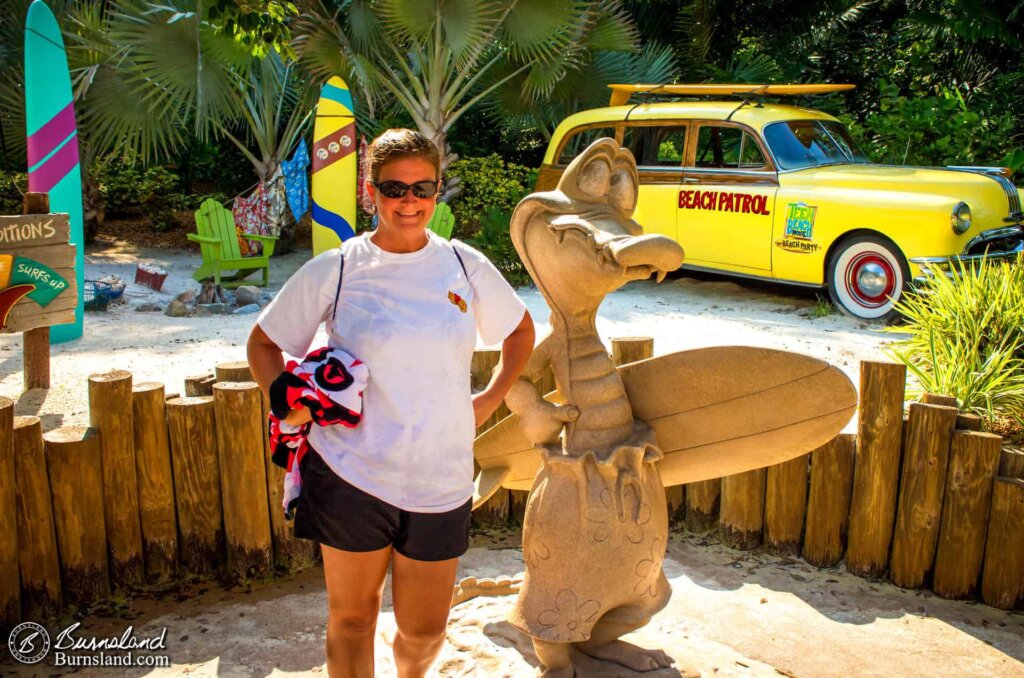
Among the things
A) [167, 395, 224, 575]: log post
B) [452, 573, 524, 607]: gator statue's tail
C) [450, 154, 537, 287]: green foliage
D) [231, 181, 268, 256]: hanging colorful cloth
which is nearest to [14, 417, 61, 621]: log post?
[167, 395, 224, 575]: log post

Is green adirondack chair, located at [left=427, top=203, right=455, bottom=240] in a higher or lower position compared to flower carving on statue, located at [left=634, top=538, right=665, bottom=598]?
higher

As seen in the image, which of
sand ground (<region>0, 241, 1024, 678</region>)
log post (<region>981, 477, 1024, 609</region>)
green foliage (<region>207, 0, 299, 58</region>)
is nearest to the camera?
sand ground (<region>0, 241, 1024, 678</region>)

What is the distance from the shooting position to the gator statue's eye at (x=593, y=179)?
2.54 m

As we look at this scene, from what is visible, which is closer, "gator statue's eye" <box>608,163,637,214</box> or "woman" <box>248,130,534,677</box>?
"woman" <box>248,130,534,677</box>

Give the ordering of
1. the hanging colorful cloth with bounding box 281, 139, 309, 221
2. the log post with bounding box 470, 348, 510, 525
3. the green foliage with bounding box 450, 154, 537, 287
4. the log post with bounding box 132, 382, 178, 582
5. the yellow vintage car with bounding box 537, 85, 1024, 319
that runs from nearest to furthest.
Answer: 1. the log post with bounding box 132, 382, 178, 582
2. the log post with bounding box 470, 348, 510, 525
3. the yellow vintage car with bounding box 537, 85, 1024, 319
4. the hanging colorful cloth with bounding box 281, 139, 309, 221
5. the green foliage with bounding box 450, 154, 537, 287

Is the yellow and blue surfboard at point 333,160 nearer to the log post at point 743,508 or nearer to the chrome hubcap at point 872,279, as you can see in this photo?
the chrome hubcap at point 872,279

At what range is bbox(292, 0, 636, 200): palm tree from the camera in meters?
8.92

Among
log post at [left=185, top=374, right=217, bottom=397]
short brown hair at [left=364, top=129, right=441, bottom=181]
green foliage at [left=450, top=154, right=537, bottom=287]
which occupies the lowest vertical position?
log post at [left=185, top=374, right=217, bottom=397]

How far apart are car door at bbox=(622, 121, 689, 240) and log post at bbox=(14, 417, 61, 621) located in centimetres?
576

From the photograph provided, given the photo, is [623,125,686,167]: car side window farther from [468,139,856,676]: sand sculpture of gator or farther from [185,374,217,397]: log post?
[468,139,856,676]: sand sculpture of gator

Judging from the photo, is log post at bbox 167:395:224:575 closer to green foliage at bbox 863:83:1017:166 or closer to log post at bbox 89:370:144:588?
log post at bbox 89:370:144:588

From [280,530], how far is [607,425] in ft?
5.86

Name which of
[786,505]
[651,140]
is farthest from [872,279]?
[786,505]

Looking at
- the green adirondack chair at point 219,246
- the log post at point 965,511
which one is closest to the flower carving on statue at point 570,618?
the log post at point 965,511
